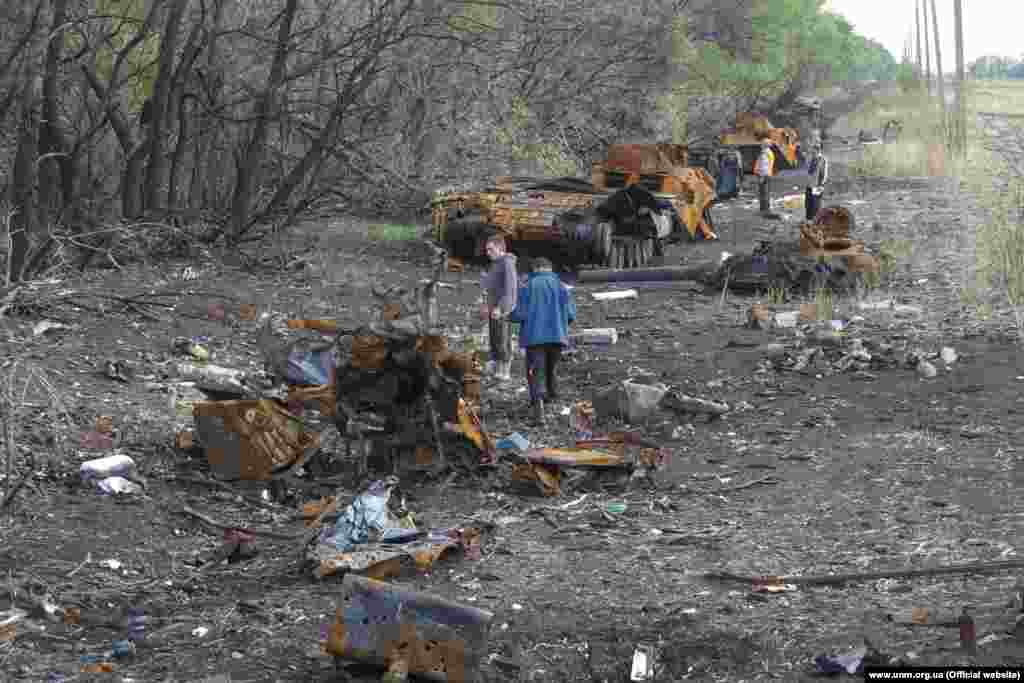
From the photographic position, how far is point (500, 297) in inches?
497

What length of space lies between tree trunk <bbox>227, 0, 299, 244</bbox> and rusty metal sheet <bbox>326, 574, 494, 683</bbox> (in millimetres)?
11777

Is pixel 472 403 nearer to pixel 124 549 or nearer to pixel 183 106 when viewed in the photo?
pixel 124 549

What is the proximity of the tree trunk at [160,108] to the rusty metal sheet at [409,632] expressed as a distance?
11250 mm

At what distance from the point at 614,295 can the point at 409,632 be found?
11.7 m

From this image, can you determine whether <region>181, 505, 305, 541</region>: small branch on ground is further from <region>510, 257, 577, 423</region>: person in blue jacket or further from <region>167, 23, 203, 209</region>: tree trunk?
<region>167, 23, 203, 209</region>: tree trunk

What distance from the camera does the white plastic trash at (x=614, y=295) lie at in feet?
56.6

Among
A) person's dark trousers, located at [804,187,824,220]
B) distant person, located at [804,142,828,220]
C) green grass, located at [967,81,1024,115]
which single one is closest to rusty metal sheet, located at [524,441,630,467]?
distant person, located at [804,142,828,220]

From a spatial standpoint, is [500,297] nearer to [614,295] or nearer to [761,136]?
[614,295]

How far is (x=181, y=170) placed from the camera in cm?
1897

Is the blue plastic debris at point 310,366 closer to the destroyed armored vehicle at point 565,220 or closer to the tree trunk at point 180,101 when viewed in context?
the tree trunk at point 180,101

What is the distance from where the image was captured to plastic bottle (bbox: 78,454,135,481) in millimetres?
8781

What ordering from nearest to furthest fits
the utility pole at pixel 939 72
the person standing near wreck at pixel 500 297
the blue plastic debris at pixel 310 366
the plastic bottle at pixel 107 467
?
the plastic bottle at pixel 107 467 < the blue plastic debris at pixel 310 366 < the person standing near wreck at pixel 500 297 < the utility pole at pixel 939 72

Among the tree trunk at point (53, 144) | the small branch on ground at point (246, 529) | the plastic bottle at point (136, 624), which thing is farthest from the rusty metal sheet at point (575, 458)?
the tree trunk at point (53, 144)

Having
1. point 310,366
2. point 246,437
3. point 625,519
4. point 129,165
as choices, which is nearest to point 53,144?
point 129,165
